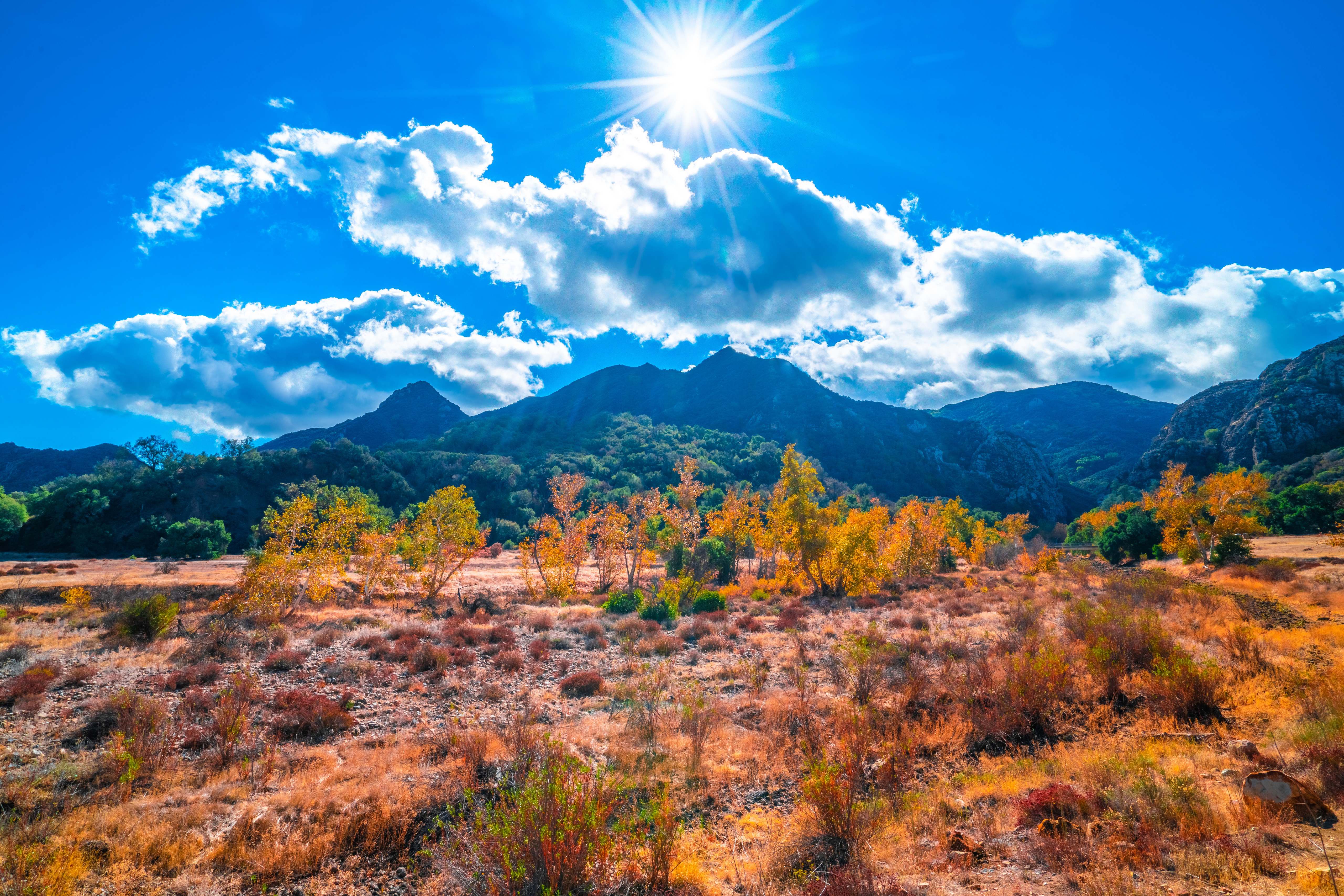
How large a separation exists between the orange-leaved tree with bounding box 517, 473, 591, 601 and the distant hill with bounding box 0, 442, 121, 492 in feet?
531

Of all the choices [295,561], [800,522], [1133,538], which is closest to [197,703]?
[295,561]

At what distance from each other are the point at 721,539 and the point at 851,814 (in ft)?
91.6

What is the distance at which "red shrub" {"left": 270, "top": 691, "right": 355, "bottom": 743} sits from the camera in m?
8.20

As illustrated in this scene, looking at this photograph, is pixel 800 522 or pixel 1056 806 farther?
pixel 800 522

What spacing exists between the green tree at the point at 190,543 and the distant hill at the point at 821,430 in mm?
63746

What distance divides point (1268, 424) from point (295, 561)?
135339 millimetres

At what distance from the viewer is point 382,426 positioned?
588ft

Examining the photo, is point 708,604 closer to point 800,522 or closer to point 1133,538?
point 800,522

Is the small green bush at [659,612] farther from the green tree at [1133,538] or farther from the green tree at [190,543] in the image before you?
the green tree at [190,543]

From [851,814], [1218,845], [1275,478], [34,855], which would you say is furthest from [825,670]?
[1275,478]

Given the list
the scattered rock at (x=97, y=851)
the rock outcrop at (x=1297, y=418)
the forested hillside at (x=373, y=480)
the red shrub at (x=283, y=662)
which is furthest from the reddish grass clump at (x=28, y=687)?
the rock outcrop at (x=1297, y=418)

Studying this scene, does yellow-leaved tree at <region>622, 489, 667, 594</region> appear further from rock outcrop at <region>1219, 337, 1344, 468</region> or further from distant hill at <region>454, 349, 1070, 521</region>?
rock outcrop at <region>1219, 337, 1344, 468</region>

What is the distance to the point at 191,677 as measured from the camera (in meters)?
9.99

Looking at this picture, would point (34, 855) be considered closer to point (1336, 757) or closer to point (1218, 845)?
point (1218, 845)
